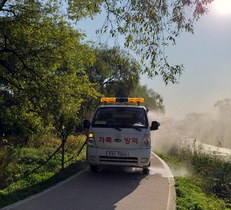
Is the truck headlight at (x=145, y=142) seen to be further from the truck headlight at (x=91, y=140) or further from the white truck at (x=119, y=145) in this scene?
the truck headlight at (x=91, y=140)

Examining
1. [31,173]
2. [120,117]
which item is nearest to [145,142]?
[120,117]

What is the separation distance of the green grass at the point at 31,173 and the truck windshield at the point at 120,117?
1.87 metres

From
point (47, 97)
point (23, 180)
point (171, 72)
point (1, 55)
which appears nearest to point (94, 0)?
point (171, 72)

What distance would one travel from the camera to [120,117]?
9.38 meters

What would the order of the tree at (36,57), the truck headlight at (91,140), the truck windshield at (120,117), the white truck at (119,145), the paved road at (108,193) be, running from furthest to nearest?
the tree at (36,57) → the truck windshield at (120,117) → the truck headlight at (91,140) → the white truck at (119,145) → the paved road at (108,193)

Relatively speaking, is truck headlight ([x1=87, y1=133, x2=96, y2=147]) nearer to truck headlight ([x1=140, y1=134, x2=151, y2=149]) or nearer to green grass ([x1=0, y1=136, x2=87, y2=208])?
green grass ([x1=0, y1=136, x2=87, y2=208])

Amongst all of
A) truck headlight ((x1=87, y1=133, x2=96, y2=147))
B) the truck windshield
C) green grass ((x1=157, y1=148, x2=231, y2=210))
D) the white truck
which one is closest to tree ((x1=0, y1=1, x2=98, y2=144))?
the truck windshield

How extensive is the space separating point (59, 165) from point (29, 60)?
397 cm

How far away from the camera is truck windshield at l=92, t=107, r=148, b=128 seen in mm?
8961

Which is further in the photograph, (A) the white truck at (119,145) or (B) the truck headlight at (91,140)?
(B) the truck headlight at (91,140)

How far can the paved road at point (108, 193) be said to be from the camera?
589 centimetres

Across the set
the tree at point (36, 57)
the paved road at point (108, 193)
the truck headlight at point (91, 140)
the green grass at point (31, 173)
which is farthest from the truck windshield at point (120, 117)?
the green grass at point (31, 173)

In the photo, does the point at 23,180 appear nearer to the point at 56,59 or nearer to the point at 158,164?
the point at 56,59

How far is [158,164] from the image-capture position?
11508mm
